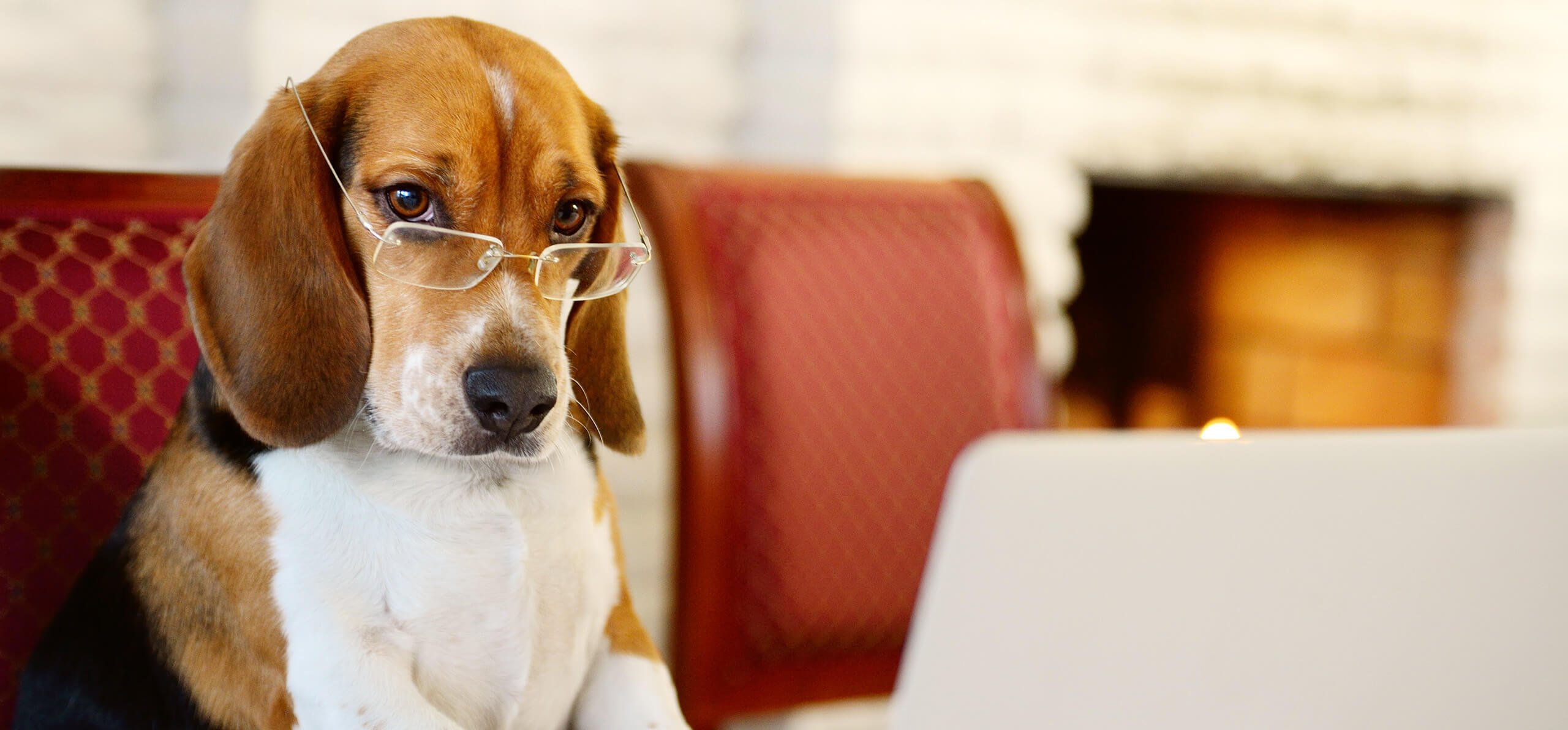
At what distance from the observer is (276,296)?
56 centimetres

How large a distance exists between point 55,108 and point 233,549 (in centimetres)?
81

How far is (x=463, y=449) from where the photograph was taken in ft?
1.88

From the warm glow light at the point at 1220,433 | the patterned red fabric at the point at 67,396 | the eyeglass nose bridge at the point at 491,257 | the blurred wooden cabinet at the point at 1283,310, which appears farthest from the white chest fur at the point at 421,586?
the blurred wooden cabinet at the point at 1283,310

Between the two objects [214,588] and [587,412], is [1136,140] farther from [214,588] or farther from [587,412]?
[214,588]

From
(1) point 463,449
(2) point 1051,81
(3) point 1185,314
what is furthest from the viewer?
(3) point 1185,314

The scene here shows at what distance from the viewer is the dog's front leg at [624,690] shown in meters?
0.66

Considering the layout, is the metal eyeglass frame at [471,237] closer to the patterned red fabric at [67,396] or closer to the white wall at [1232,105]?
the patterned red fabric at [67,396]

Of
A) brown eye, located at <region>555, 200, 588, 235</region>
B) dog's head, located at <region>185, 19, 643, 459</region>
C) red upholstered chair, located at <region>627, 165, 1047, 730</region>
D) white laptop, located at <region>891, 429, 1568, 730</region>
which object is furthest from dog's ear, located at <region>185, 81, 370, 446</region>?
red upholstered chair, located at <region>627, 165, 1047, 730</region>

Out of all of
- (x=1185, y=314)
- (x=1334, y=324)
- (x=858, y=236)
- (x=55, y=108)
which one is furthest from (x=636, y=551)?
(x=1334, y=324)

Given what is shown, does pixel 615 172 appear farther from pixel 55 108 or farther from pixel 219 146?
pixel 55 108

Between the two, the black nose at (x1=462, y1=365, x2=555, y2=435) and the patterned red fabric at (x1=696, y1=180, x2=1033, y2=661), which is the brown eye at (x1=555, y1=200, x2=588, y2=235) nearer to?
the black nose at (x1=462, y1=365, x2=555, y2=435)

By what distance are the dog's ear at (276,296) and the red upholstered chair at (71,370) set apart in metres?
0.22

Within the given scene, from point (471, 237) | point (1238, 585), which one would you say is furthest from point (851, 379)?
point (1238, 585)

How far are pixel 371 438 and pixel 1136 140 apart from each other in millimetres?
1697
